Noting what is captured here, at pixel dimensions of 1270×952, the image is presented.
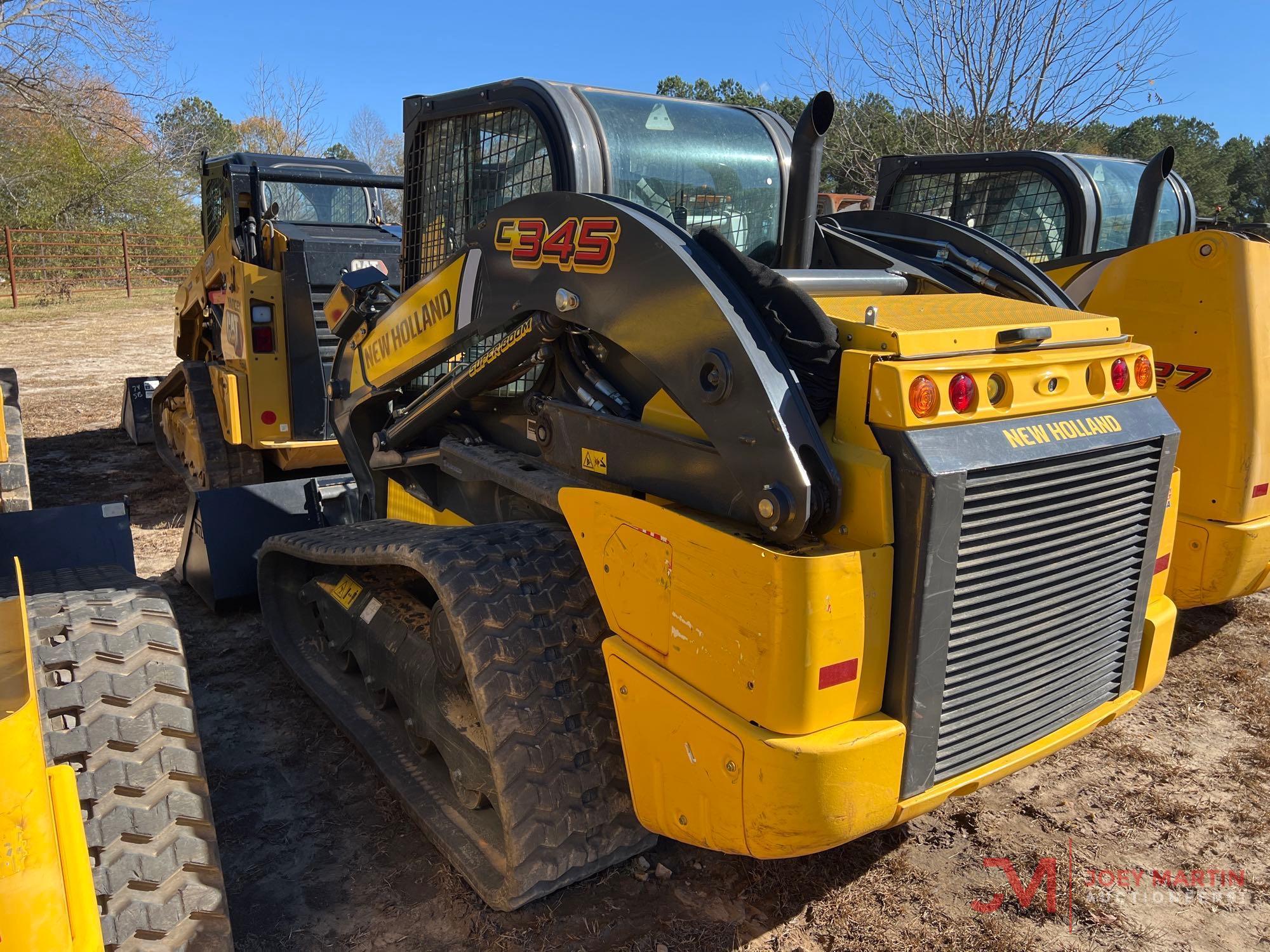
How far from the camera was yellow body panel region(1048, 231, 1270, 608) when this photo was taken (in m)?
3.91

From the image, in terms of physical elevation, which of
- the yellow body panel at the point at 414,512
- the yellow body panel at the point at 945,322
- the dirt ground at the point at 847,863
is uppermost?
the yellow body panel at the point at 945,322

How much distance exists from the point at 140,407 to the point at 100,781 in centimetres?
734

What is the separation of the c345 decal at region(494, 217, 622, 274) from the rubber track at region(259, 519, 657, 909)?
31.8 inches

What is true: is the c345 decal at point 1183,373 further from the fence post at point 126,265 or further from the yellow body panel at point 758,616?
the fence post at point 126,265

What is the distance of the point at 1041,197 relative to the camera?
5547 mm

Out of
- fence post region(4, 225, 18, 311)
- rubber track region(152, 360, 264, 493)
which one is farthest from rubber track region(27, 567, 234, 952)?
fence post region(4, 225, 18, 311)

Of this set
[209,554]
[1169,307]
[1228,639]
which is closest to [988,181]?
[1169,307]

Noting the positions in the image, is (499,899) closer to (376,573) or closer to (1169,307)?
(376,573)

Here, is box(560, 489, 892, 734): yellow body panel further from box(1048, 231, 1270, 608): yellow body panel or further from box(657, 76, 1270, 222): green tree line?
box(657, 76, 1270, 222): green tree line

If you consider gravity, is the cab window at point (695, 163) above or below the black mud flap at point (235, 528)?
above

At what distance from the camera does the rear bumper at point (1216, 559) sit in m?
3.96

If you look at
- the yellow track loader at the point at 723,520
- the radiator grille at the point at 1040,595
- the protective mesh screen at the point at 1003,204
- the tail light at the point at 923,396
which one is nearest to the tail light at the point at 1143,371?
the yellow track loader at the point at 723,520

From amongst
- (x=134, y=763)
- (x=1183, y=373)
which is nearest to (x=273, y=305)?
(x=134, y=763)

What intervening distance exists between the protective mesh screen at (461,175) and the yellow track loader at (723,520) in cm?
2
